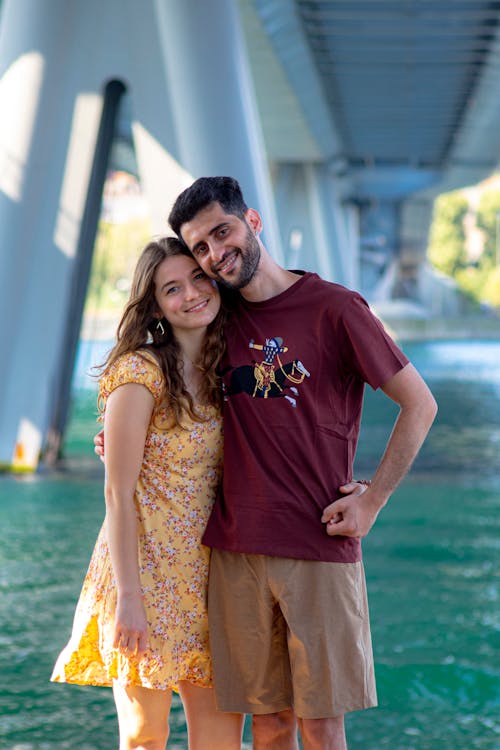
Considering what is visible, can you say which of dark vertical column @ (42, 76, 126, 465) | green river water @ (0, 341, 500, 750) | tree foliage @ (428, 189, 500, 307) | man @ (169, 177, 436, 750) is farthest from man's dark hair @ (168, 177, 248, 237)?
tree foliage @ (428, 189, 500, 307)

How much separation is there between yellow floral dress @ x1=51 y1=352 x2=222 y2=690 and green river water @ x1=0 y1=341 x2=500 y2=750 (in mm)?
1389

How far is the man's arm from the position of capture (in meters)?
3.48

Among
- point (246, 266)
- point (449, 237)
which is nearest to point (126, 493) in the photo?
point (246, 266)

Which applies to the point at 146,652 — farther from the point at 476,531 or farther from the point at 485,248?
the point at 485,248

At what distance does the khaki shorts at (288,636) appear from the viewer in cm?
346

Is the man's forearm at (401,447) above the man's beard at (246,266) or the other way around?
the other way around

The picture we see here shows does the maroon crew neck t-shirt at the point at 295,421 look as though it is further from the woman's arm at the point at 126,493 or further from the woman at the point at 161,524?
the woman's arm at the point at 126,493

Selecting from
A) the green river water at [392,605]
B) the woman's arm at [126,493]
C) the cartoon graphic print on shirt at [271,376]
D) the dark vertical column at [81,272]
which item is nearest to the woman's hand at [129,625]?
the woman's arm at [126,493]

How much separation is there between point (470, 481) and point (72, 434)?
5979mm

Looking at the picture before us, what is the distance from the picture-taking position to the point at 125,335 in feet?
11.8

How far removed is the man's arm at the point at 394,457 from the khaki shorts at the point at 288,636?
142mm

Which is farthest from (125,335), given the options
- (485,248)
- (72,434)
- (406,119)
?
(485,248)

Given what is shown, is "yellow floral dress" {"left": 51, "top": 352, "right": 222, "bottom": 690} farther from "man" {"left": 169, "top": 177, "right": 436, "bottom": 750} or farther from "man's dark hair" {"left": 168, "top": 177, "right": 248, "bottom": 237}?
"man's dark hair" {"left": 168, "top": 177, "right": 248, "bottom": 237}

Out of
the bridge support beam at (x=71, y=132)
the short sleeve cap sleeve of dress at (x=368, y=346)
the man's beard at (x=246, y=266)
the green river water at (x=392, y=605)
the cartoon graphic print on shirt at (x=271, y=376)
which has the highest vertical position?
the bridge support beam at (x=71, y=132)
